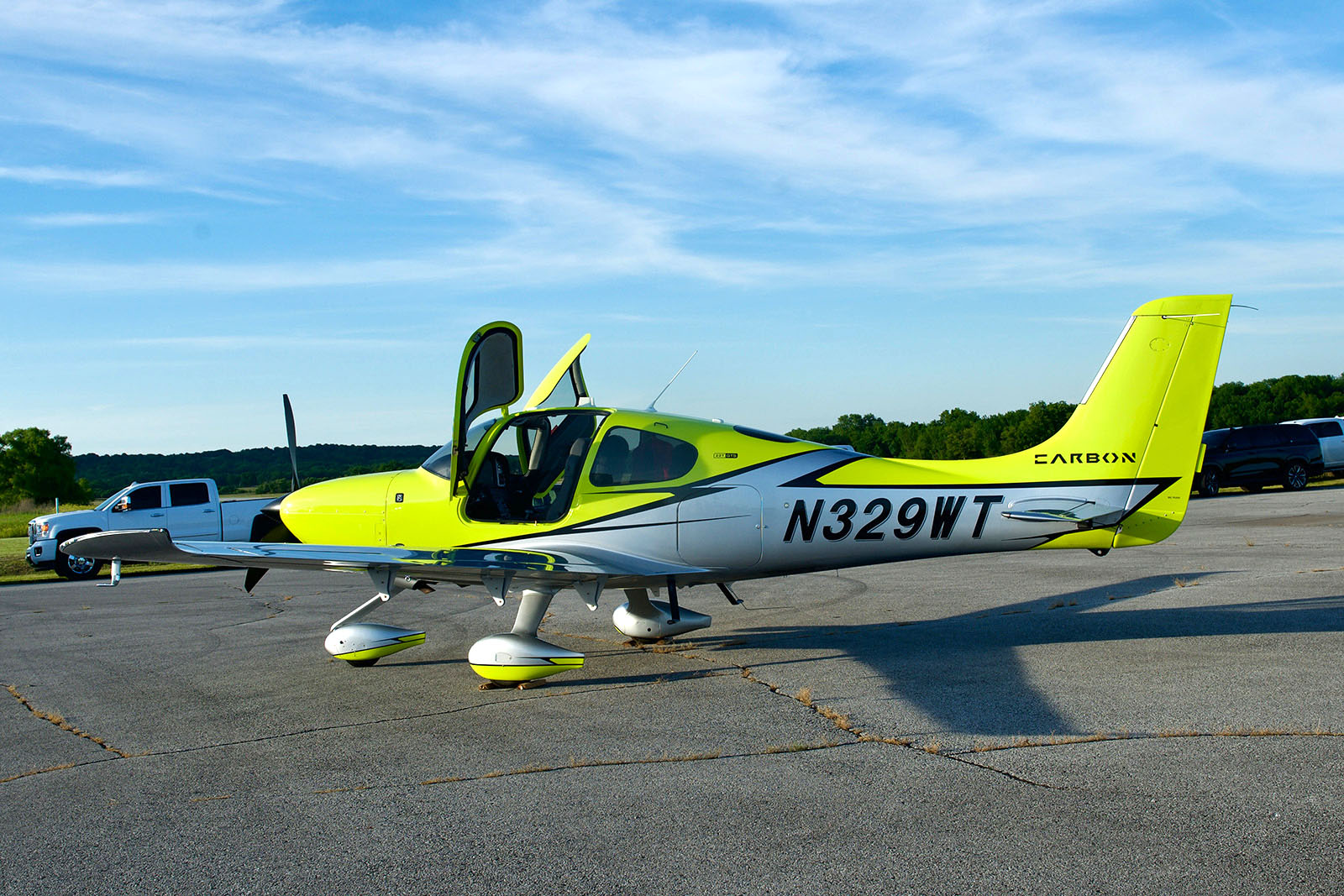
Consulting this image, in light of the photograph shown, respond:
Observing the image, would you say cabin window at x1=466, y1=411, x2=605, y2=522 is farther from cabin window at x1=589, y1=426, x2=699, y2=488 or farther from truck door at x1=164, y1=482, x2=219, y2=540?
truck door at x1=164, y1=482, x2=219, y2=540

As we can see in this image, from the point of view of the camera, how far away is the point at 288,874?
160 inches

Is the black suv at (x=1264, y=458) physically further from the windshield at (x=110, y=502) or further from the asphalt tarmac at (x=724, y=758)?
the windshield at (x=110, y=502)

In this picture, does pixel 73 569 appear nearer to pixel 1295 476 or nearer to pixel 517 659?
pixel 517 659

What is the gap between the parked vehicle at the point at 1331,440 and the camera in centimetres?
2820

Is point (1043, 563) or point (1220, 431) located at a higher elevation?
point (1220, 431)

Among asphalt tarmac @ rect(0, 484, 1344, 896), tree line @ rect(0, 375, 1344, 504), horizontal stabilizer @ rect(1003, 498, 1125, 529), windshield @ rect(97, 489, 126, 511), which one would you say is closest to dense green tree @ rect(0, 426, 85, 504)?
tree line @ rect(0, 375, 1344, 504)

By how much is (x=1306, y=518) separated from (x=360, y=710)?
19064 mm

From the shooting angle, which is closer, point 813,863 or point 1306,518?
point 813,863

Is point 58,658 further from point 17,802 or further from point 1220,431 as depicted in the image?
point 1220,431

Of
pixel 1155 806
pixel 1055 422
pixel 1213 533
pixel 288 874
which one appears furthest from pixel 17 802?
pixel 1055 422

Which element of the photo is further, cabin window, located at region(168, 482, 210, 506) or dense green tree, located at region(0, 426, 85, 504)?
dense green tree, located at region(0, 426, 85, 504)

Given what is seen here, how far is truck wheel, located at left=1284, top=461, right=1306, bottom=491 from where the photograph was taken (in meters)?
28.1

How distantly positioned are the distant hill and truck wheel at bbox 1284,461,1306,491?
25.2 metres

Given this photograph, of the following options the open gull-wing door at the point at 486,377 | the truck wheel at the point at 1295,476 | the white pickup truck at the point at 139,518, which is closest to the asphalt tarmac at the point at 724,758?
the open gull-wing door at the point at 486,377
